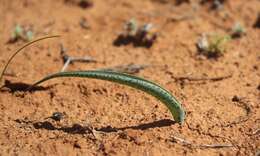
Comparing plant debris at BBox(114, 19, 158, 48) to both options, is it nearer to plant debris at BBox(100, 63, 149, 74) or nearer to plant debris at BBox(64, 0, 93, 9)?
plant debris at BBox(100, 63, 149, 74)

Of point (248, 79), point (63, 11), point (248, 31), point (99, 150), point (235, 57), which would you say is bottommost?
point (99, 150)

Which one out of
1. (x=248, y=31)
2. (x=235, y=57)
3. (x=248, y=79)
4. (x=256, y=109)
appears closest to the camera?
(x=256, y=109)

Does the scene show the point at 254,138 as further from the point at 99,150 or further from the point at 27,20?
the point at 27,20

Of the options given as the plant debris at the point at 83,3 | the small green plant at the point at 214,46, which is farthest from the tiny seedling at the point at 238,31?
the plant debris at the point at 83,3

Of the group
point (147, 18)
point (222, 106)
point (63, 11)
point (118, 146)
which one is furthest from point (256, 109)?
point (63, 11)

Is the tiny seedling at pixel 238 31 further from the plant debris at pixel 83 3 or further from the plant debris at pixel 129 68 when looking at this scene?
the plant debris at pixel 83 3

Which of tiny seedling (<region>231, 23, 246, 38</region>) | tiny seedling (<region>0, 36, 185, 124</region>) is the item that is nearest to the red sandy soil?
tiny seedling (<region>231, 23, 246, 38</region>)
